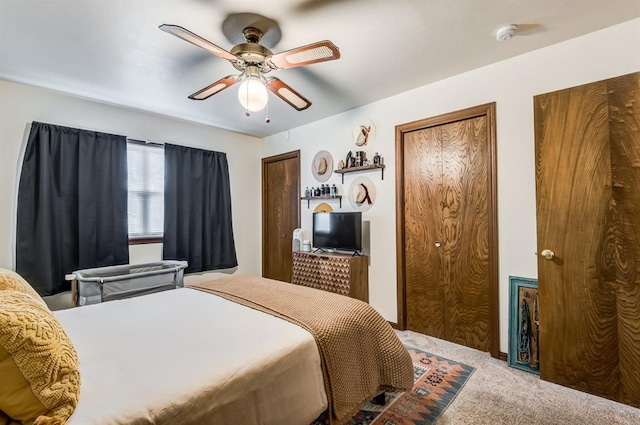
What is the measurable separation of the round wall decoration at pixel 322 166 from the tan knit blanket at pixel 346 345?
2.05 meters

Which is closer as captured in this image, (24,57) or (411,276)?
(24,57)

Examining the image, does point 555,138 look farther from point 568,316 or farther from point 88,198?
point 88,198

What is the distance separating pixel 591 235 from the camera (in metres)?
1.99

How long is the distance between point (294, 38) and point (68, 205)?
2.85 m

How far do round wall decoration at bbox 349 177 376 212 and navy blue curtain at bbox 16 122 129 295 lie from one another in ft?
8.73

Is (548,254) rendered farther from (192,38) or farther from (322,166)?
(192,38)

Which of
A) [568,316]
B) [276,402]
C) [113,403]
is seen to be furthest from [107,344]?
[568,316]

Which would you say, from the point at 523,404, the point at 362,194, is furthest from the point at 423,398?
the point at 362,194

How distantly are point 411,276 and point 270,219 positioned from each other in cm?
241

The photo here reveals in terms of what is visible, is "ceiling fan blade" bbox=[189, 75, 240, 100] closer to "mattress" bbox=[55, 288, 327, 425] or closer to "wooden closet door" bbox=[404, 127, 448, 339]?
"mattress" bbox=[55, 288, 327, 425]

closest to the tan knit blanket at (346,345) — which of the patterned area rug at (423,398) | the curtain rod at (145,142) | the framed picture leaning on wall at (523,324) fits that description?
the patterned area rug at (423,398)

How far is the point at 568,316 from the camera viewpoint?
2061mm

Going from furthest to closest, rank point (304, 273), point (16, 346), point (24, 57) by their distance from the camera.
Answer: point (304, 273) → point (24, 57) → point (16, 346)

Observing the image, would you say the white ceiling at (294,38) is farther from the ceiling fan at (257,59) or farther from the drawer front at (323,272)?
the drawer front at (323,272)
